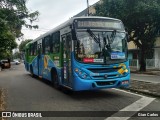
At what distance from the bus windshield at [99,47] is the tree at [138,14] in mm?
Result: 16040

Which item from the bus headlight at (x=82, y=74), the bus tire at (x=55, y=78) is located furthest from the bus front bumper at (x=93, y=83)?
the bus tire at (x=55, y=78)

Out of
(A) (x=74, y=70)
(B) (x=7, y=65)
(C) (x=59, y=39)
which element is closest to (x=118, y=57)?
(A) (x=74, y=70)

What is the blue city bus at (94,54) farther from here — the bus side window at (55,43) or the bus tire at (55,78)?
the bus tire at (55,78)

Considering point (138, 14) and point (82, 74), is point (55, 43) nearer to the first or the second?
point (82, 74)

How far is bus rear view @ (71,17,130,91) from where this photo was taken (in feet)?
36.3

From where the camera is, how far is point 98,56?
36.9 ft

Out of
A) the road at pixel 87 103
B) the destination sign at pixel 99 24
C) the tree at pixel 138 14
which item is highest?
the tree at pixel 138 14

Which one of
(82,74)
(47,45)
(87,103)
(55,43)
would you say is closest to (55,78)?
(55,43)

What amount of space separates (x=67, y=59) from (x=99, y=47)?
1479mm

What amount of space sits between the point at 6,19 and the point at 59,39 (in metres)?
2.50

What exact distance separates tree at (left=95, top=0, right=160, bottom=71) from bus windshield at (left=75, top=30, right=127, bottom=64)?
16.0 meters

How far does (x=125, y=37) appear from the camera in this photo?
12.0 metres

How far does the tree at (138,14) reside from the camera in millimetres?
26828

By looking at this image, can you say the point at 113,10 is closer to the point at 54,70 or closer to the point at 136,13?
the point at 136,13
